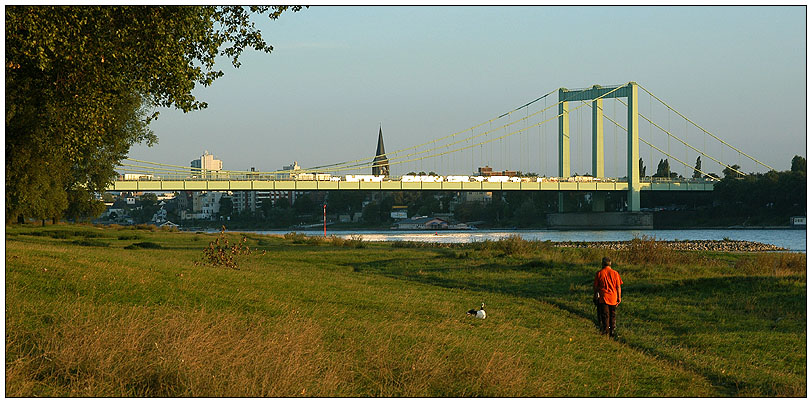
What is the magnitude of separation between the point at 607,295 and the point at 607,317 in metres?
0.55

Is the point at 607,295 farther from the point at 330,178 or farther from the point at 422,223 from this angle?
the point at 422,223

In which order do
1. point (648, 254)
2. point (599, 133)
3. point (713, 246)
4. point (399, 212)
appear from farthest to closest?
point (399, 212) < point (599, 133) < point (713, 246) < point (648, 254)

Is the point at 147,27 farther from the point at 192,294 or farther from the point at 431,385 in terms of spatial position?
the point at 431,385

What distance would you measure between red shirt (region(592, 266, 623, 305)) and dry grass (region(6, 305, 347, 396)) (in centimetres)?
592

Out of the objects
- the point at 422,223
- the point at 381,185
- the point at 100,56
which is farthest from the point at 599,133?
the point at 100,56

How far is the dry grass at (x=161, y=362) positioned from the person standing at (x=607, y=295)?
5926 mm

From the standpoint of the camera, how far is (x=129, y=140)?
42.4m

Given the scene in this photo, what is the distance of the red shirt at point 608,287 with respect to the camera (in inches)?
543

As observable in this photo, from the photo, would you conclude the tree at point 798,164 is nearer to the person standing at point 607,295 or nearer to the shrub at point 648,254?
the shrub at point 648,254

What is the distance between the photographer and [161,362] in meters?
8.25

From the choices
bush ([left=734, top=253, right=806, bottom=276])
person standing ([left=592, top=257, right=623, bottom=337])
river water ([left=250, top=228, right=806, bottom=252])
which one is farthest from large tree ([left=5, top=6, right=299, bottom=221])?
river water ([left=250, top=228, right=806, bottom=252])

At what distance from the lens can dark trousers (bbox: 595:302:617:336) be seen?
14078 mm

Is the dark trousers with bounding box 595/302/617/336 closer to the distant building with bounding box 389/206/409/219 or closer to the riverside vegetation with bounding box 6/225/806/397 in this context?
the riverside vegetation with bounding box 6/225/806/397

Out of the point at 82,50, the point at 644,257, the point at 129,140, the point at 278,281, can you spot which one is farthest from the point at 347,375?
the point at 129,140
